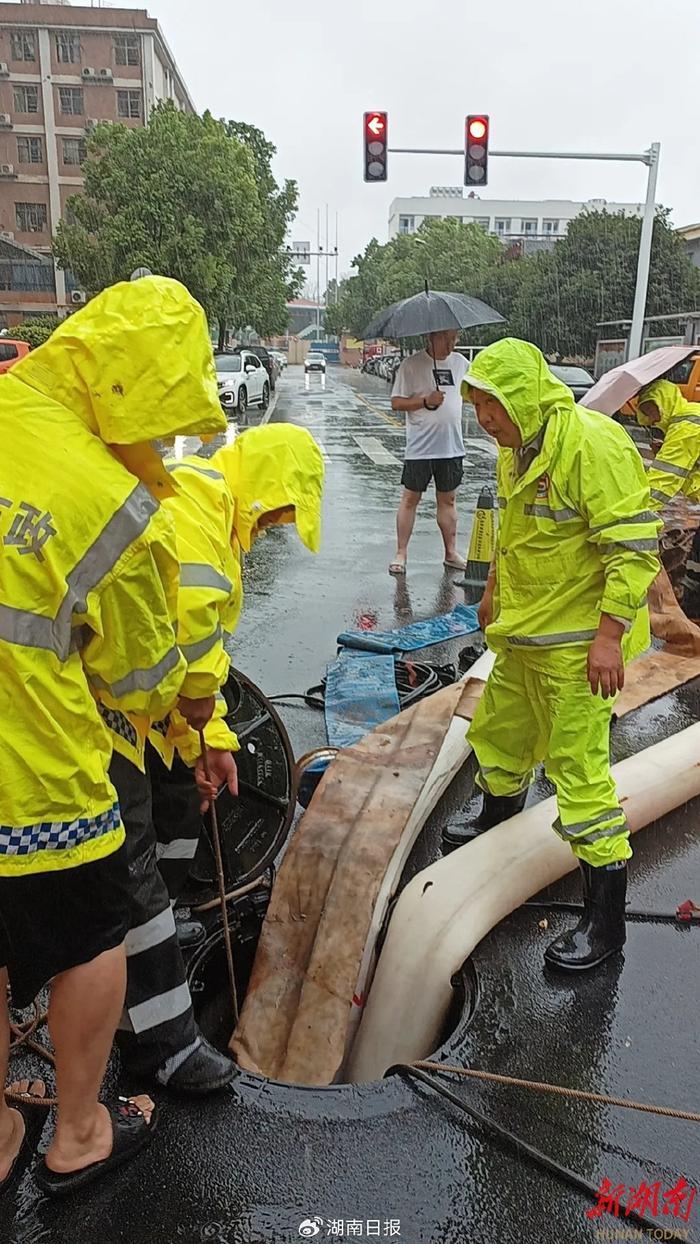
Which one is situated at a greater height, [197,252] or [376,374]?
[197,252]

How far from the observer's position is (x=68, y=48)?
59.8 m

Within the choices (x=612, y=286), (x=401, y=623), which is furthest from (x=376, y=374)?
(x=401, y=623)

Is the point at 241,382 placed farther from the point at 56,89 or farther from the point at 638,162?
the point at 56,89

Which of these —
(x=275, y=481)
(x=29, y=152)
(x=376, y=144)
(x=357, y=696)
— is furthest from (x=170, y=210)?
(x=29, y=152)

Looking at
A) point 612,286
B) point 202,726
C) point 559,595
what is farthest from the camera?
point 612,286

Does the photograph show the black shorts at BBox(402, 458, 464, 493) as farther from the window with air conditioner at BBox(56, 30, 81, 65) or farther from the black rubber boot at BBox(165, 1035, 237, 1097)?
the window with air conditioner at BBox(56, 30, 81, 65)

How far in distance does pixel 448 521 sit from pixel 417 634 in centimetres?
184

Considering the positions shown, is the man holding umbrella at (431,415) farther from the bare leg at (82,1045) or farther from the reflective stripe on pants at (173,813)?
the bare leg at (82,1045)

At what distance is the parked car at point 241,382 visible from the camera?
22375mm

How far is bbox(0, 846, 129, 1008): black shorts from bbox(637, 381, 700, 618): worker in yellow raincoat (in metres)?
5.00

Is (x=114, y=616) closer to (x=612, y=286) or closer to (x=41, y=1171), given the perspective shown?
(x=41, y=1171)

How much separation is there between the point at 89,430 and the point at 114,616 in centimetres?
38

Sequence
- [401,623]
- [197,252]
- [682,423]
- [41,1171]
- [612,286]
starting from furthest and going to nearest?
[612,286], [197,252], [401,623], [682,423], [41,1171]

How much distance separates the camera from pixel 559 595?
3008 mm
